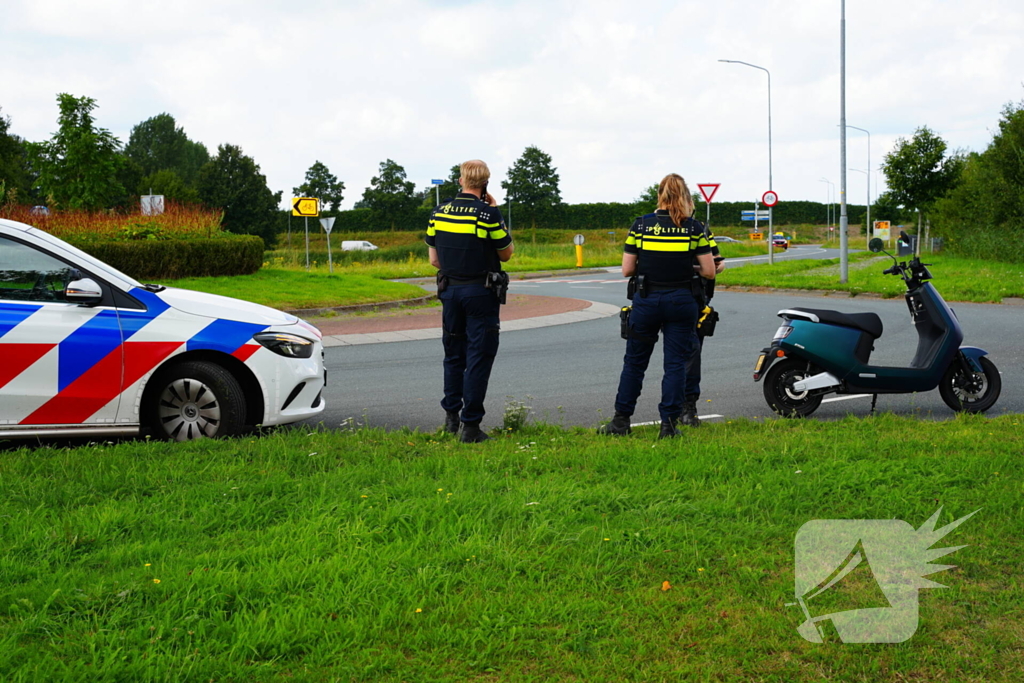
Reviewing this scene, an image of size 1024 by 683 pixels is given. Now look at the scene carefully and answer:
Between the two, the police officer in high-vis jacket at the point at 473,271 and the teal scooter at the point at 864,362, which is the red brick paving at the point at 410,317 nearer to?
the teal scooter at the point at 864,362

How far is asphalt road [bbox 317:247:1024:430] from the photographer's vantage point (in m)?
7.79

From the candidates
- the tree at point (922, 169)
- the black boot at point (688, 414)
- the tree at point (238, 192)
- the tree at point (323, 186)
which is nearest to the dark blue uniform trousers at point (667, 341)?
the black boot at point (688, 414)

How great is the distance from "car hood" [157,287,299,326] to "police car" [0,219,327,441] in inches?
0.6

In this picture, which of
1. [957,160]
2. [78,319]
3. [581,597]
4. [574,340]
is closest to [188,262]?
[574,340]

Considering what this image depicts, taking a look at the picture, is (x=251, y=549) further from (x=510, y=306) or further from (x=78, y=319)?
(x=510, y=306)

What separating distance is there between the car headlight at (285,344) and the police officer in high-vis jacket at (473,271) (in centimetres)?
102

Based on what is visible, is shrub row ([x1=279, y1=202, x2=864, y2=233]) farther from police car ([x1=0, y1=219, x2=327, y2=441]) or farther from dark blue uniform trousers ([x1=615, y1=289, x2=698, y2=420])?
police car ([x1=0, y1=219, x2=327, y2=441])

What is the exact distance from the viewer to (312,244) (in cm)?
7675

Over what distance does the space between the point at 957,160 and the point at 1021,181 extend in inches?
480

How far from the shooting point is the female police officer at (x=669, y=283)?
6.14 meters

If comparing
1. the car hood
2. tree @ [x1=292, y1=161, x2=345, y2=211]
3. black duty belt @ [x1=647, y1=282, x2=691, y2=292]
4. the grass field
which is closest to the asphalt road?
the car hood

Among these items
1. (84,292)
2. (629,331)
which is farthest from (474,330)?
(84,292)

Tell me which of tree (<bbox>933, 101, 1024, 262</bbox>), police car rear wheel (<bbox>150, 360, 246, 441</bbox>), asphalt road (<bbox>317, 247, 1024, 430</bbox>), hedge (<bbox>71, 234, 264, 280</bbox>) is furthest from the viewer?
tree (<bbox>933, 101, 1024, 262</bbox>)

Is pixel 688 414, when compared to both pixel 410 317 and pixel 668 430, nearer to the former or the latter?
pixel 668 430
